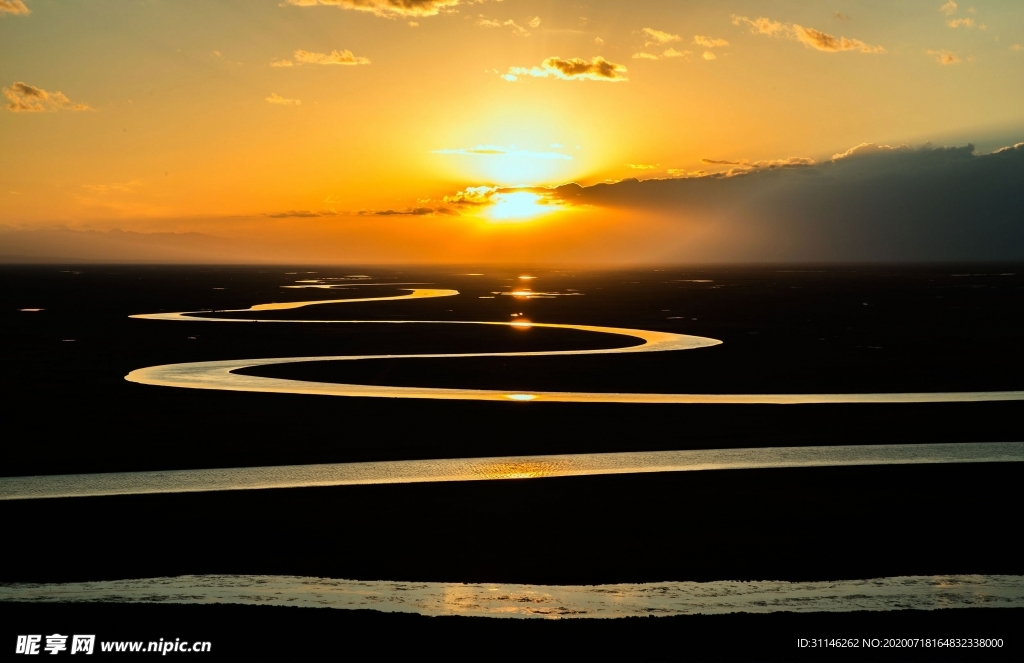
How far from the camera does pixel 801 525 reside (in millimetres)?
12492

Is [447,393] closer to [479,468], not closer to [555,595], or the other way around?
[479,468]

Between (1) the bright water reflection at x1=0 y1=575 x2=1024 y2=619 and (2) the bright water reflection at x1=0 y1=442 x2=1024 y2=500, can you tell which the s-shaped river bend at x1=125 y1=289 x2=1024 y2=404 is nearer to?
(2) the bright water reflection at x1=0 y1=442 x2=1024 y2=500

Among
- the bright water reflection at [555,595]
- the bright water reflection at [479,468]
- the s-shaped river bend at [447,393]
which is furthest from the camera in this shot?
the s-shaped river bend at [447,393]

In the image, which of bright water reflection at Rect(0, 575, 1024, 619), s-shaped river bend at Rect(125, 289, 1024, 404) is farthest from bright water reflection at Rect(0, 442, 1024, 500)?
s-shaped river bend at Rect(125, 289, 1024, 404)

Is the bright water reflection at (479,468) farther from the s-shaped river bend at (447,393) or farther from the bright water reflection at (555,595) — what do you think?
the s-shaped river bend at (447,393)

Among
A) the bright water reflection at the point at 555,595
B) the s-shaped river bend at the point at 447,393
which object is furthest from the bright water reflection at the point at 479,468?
the s-shaped river bend at the point at 447,393

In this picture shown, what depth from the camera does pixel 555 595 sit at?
9.67 metres

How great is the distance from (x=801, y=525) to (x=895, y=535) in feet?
3.74

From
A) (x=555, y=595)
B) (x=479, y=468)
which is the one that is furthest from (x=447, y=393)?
(x=555, y=595)

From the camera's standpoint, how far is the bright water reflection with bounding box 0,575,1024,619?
30.5 feet

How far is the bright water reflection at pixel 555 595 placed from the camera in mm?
9281

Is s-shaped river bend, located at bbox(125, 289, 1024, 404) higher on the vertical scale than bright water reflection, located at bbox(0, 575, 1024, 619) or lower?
lower

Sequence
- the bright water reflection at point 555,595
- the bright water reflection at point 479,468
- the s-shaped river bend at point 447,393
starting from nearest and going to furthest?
the bright water reflection at point 555,595, the bright water reflection at point 479,468, the s-shaped river bend at point 447,393

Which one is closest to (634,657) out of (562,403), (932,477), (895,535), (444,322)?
(895,535)
